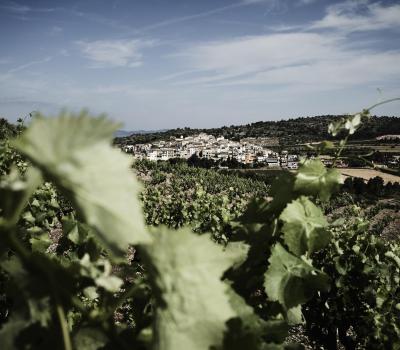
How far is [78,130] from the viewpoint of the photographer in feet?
2.07

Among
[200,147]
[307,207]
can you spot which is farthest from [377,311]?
[200,147]

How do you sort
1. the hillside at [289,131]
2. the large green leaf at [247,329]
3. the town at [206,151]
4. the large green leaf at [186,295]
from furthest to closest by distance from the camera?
the hillside at [289,131]
the town at [206,151]
the large green leaf at [247,329]
the large green leaf at [186,295]

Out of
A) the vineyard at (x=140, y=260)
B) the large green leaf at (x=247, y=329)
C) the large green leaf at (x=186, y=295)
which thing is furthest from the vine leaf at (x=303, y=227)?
the large green leaf at (x=186, y=295)

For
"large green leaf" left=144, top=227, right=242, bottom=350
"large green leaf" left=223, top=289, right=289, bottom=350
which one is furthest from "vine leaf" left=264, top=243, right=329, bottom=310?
"large green leaf" left=144, top=227, right=242, bottom=350

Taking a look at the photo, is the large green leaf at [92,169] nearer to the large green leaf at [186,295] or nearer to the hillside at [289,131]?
the large green leaf at [186,295]

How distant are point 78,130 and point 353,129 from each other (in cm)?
141

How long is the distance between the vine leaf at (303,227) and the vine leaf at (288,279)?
0.17ft

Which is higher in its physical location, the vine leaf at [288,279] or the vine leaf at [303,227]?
the vine leaf at [303,227]

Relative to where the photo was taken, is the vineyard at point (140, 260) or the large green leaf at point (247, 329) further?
the large green leaf at point (247, 329)

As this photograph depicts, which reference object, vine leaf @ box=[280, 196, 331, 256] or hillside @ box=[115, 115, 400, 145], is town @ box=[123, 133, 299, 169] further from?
vine leaf @ box=[280, 196, 331, 256]

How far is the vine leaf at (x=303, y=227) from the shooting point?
153 cm

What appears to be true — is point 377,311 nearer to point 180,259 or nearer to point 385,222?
point 180,259

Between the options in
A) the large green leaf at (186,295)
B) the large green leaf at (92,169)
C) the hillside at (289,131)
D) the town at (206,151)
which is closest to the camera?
the large green leaf at (92,169)

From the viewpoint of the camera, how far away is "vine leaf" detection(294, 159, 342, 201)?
5.02 feet
